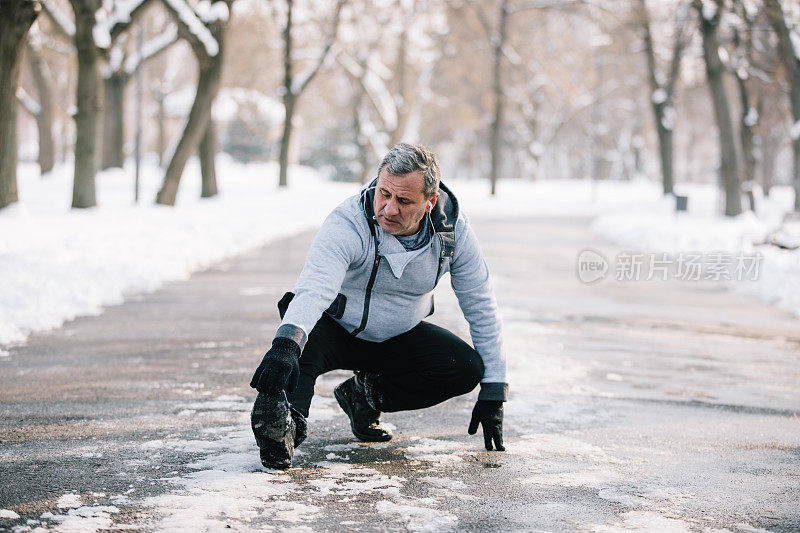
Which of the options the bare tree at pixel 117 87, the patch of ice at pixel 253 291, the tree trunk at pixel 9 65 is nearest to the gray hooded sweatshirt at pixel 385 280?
the patch of ice at pixel 253 291

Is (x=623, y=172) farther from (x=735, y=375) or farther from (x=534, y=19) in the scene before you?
(x=735, y=375)

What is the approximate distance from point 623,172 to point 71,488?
77689 mm

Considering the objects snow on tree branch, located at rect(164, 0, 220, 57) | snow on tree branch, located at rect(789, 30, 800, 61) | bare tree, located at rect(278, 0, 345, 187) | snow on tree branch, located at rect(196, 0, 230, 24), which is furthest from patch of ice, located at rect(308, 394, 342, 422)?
bare tree, located at rect(278, 0, 345, 187)

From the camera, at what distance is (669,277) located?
47.9 feet

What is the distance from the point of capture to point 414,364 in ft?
15.4

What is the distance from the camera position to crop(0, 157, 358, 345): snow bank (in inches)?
354

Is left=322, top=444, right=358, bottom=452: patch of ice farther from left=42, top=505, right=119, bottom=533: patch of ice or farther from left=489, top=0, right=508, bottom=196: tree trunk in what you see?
left=489, top=0, right=508, bottom=196: tree trunk

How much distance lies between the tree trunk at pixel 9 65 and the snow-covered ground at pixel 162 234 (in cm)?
67

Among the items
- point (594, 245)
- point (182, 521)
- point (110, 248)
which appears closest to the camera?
point (182, 521)

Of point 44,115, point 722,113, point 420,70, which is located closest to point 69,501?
point 722,113

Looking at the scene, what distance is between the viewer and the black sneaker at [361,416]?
4.79m

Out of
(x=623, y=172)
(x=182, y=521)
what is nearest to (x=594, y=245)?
(x=182, y=521)

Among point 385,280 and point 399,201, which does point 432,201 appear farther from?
point 385,280

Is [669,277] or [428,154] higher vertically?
[428,154]
